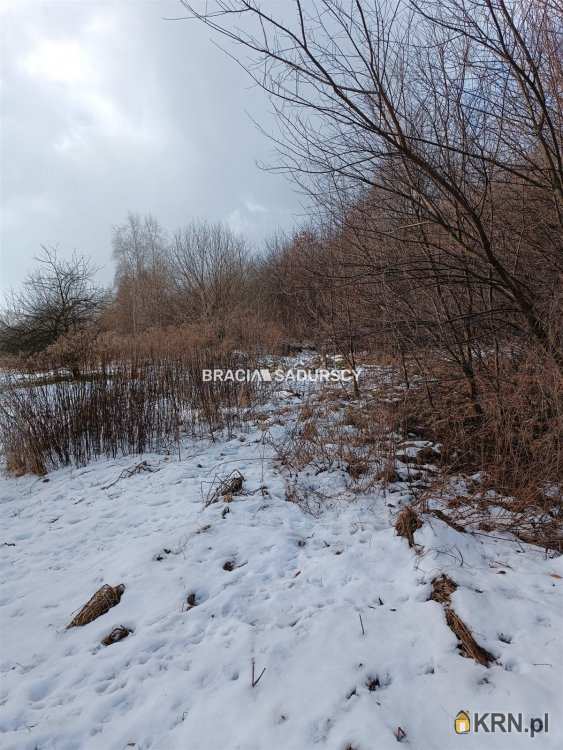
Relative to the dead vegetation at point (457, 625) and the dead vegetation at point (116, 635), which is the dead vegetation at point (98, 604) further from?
the dead vegetation at point (457, 625)

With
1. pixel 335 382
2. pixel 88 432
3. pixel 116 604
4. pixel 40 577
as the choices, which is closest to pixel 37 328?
pixel 88 432

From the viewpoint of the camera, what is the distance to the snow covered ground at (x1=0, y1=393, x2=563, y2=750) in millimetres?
1394

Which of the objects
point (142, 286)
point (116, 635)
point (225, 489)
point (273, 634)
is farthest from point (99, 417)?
point (142, 286)

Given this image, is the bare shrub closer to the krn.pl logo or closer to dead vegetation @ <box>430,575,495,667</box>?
dead vegetation @ <box>430,575,495,667</box>

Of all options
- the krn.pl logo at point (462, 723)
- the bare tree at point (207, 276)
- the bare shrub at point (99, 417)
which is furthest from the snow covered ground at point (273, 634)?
the bare tree at point (207, 276)

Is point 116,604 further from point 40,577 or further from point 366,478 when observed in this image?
point 366,478

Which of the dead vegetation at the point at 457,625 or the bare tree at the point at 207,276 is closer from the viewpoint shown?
the dead vegetation at the point at 457,625

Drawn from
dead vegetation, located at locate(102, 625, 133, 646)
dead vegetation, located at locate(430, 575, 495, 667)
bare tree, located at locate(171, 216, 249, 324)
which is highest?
bare tree, located at locate(171, 216, 249, 324)

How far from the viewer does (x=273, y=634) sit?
1.82 meters

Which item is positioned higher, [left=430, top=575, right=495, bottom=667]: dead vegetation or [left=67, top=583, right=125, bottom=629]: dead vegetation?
[left=430, top=575, right=495, bottom=667]: dead vegetation

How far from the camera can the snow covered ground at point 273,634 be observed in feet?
4.57

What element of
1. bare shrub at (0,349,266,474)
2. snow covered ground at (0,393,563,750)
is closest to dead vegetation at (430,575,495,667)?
snow covered ground at (0,393,563,750)

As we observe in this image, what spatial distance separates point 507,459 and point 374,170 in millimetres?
2577

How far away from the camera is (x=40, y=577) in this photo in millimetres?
2568
